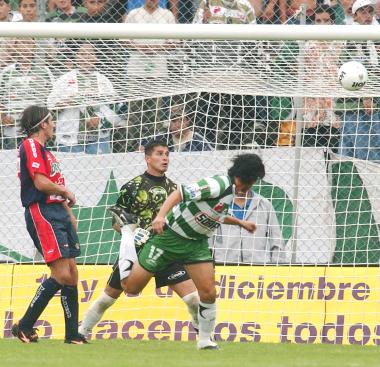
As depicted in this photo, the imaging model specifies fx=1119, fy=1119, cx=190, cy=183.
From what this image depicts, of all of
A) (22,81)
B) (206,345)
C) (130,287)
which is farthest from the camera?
(22,81)

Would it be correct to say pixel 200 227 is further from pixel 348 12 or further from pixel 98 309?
pixel 348 12

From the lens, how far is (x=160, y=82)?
11531mm

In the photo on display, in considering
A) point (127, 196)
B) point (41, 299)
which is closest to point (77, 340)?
point (41, 299)

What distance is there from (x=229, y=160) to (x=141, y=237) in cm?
185

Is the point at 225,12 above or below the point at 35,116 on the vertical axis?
above

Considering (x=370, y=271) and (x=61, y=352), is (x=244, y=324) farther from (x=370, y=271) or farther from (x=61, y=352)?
(x=61, y=352)

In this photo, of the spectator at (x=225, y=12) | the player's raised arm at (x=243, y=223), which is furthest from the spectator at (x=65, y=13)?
the player's raised arm at (x=243, y=223)

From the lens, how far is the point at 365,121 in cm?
1223

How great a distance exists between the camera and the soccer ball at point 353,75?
34.0 feet

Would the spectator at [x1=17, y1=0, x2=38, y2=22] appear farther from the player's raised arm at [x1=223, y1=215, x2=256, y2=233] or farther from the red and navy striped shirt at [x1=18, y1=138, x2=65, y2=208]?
the player's raised arm at [x1=223, y1=215, x2=256, y2=233]

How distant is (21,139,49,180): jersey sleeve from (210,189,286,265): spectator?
307 cm

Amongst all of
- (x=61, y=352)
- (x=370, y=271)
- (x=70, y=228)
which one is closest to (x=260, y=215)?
(x=370, y=271)

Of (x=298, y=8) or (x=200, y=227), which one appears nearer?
(x=200, y=227)

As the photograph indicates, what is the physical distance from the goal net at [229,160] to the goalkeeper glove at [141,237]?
142cm
